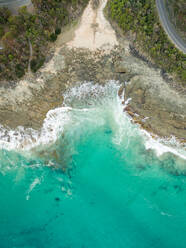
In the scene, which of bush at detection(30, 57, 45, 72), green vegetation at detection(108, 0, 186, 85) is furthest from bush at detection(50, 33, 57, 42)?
green vegetation at detection(108, 0, 186, 85)

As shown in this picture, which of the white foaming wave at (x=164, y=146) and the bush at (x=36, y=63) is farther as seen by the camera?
the bush at (x=36, y=63)

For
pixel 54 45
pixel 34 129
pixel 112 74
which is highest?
pixel 54 45

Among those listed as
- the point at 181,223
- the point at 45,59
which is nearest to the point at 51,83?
the point at 45,59

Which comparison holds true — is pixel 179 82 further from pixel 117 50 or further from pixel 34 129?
pixel 34 129

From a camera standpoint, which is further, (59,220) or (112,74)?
(112,74)

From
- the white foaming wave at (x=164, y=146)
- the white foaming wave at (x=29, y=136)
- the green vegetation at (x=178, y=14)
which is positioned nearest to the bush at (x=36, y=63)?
the white foaming wave at (x=29, y=136)

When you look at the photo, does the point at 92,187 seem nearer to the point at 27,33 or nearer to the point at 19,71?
the point at 19,71

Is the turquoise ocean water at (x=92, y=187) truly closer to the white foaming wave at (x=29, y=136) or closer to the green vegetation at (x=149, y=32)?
the white foaming wave at (x=29, y=136)
